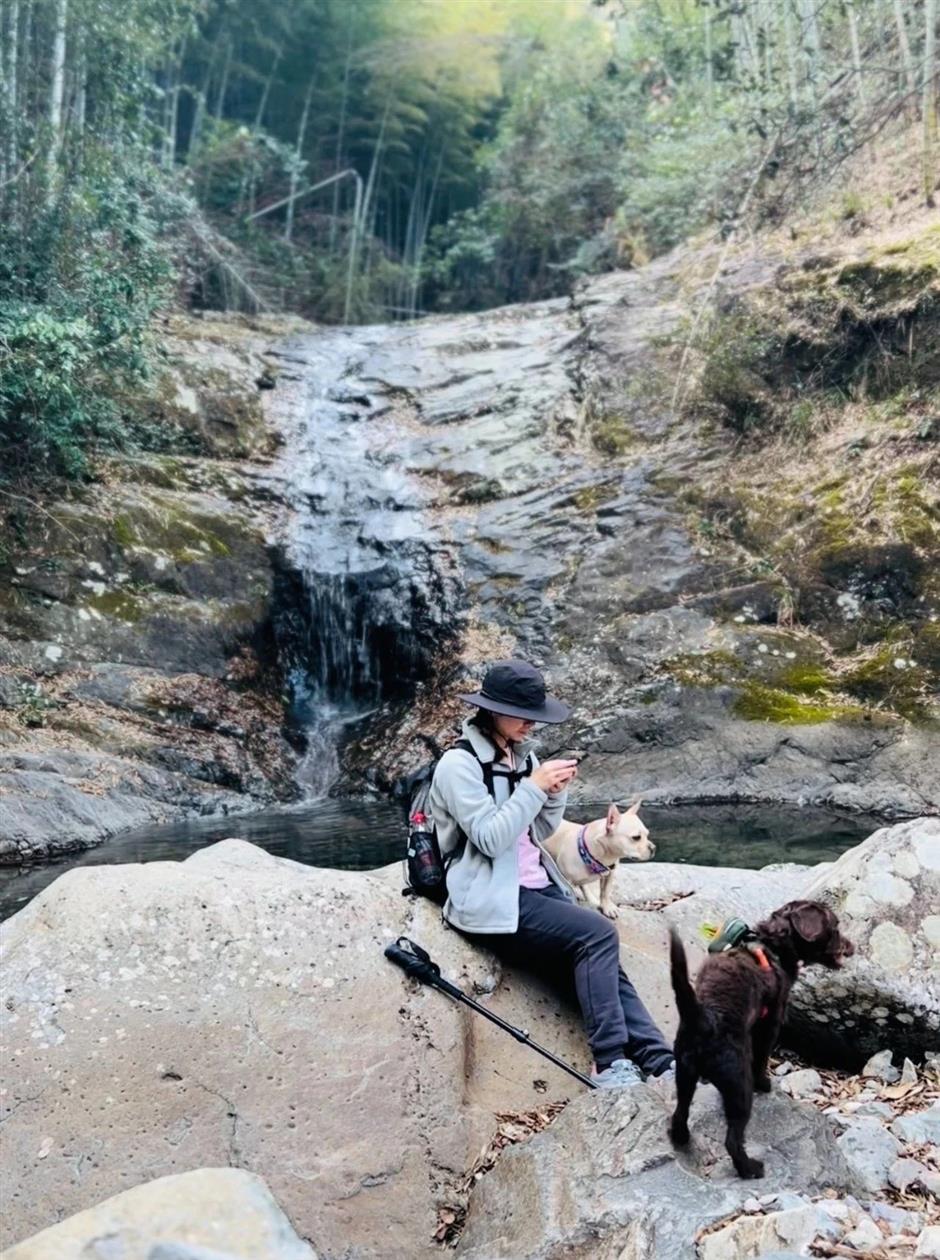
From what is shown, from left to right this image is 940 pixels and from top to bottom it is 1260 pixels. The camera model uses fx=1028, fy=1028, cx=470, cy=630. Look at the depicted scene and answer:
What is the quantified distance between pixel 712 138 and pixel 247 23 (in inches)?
514

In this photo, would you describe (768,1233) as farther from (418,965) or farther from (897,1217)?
(418,965)

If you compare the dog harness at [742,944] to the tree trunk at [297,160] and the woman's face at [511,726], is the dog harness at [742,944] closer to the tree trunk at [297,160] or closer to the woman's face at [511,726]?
the woman's face at [511,726]

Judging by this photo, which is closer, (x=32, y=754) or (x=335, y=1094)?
(x=335, y=1094)

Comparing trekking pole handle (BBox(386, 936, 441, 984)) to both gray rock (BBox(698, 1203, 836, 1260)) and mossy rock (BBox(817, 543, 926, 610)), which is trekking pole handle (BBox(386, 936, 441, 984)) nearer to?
gray rock (BBox(698, 1203, 836, 1260))

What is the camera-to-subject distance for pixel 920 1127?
326 centimetres

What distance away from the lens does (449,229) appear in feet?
88.9

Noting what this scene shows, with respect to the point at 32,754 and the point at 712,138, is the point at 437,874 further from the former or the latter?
the point at 712,138

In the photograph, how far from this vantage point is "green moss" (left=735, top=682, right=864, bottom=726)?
1027 cm

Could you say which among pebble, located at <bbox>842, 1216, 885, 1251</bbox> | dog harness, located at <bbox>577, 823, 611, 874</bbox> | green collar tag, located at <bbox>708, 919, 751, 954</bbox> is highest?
green collar tag, located at <bbox>708, 919, 751, 954</bbox>

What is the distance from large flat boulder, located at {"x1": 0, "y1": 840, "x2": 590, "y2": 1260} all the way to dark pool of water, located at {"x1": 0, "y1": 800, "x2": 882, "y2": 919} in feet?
13.6

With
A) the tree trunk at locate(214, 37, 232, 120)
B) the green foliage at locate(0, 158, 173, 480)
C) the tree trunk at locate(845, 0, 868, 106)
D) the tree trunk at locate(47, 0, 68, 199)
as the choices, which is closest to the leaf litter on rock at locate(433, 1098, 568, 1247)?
the green foliage at locate(0, 158, 173, 480)

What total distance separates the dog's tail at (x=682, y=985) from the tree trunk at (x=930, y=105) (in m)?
12.1

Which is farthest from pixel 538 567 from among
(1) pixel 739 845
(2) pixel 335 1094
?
(2) pixel 335 1094

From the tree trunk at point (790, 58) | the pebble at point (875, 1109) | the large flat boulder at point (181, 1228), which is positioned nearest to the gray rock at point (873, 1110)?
the pebble at point (875, 1109)
